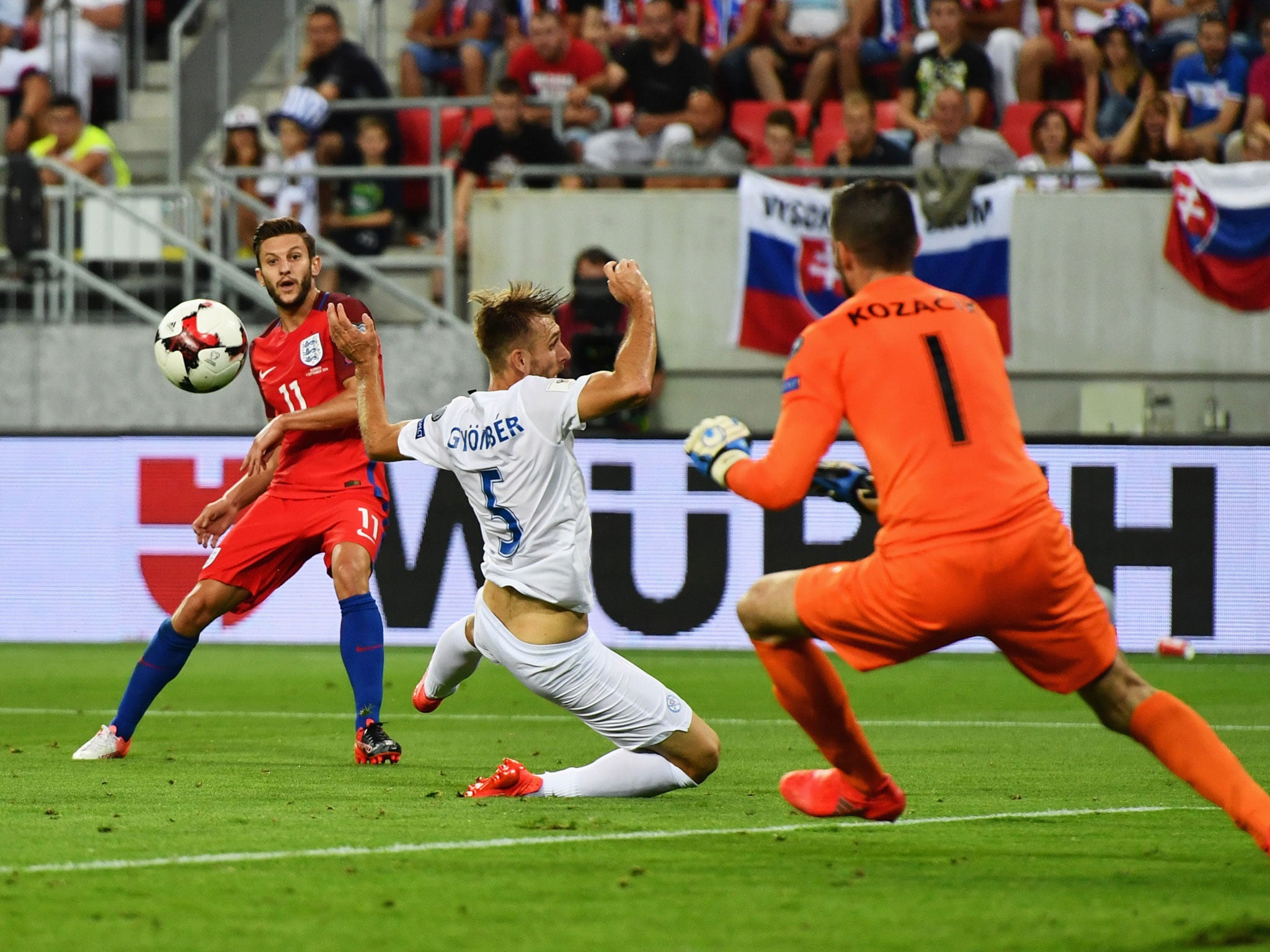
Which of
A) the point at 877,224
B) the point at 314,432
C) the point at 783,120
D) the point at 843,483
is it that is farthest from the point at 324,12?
the point at 843,483

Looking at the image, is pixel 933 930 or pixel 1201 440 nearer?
pixel 933 930

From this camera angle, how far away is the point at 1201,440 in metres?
12.9

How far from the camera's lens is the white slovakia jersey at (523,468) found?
635cm

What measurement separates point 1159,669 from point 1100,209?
15.2 feet

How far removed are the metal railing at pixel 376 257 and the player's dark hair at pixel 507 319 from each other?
9217 mm

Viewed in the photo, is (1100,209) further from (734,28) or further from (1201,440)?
(734,28)

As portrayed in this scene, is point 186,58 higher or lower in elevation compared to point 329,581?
higher

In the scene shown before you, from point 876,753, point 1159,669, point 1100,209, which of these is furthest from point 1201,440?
point 876,753

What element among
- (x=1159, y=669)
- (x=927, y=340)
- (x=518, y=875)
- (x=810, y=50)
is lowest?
(x=1159, y=669)

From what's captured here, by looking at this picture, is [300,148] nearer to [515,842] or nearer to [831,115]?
[831,115]

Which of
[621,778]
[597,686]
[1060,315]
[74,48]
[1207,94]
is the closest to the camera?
[597,686]

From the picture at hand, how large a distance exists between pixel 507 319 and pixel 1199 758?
2.72m

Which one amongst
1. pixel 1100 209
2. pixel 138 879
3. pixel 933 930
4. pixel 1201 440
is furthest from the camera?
pixel 1100 209

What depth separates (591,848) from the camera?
5473 millimetres
